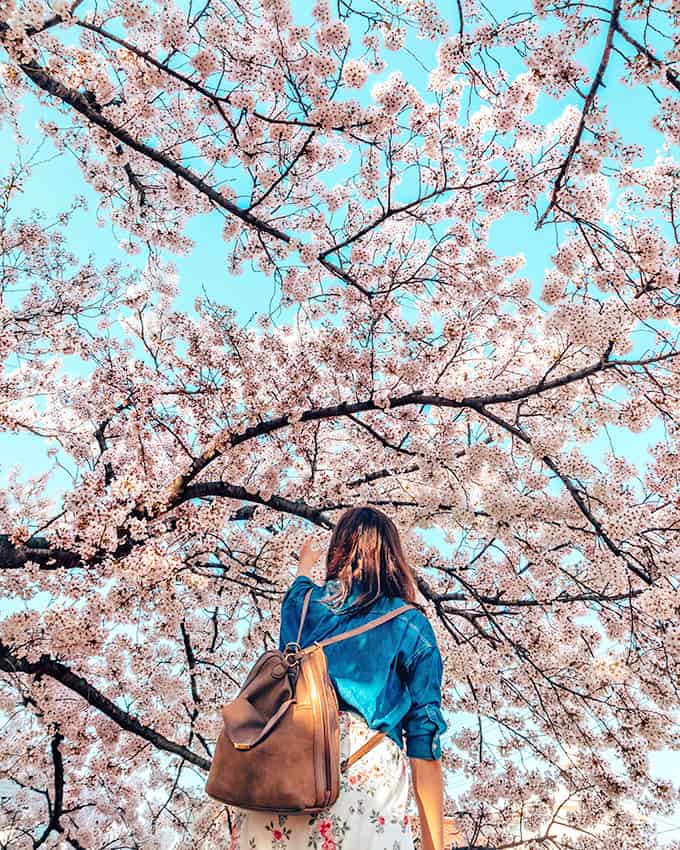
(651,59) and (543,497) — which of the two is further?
(543,497)

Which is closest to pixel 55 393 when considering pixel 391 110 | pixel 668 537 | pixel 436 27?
pixel 391 110

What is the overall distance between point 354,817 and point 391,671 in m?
0.33

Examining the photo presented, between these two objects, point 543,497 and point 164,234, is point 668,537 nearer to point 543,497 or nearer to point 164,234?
point 543,497

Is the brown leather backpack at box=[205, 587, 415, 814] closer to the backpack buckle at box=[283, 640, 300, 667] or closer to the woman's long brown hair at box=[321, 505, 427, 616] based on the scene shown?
the backpack buckle at box=[283, 640, 300, 667]

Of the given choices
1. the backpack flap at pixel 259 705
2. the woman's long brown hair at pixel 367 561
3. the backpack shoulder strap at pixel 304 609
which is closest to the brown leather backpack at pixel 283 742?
the backpack flap at pixel 259 705

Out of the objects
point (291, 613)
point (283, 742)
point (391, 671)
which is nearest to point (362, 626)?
point (391, 671)

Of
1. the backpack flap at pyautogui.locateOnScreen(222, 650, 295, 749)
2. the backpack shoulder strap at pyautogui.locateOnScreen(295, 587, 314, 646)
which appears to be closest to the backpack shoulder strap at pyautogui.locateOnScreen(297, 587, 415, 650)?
the backpack shoulder strap at pyautogui.locateOnScreen(295, 587, 314, 646)

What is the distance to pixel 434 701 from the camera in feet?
5.13

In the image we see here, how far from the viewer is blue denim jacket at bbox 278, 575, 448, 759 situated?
154 centimetres

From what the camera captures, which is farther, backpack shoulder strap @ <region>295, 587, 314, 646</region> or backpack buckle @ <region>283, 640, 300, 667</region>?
backpack shoulder strap @ <region>295, 587, 314, 646</region>

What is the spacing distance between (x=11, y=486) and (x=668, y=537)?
6537mm

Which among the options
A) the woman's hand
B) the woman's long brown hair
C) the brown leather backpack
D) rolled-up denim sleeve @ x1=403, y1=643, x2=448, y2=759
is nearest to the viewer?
the brown leather backpack

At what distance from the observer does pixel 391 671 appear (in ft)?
5.18

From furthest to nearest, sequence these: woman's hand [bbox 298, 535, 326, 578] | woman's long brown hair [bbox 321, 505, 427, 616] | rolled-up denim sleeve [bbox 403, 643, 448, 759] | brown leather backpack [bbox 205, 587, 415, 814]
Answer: woman's hand [bbox 298, 535, 326, 578]
woman's long brown hair [bbox 321, 505, 427, 616]
rolled-up denim sleeve [bbox 403, 643, 448, 759]
brown leather backpack [bbox 205, 587, 415, 814]
